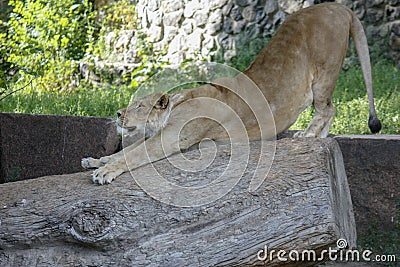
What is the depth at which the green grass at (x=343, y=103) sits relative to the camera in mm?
6066

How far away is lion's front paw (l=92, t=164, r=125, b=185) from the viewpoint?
3.41 metres

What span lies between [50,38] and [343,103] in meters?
5.53

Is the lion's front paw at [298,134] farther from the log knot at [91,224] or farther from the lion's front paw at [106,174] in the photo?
the log knot at [91,224]

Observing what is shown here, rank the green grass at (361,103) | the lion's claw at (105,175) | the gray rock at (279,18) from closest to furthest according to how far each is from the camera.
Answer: the lion's claw at (105,175) < the green grass at (361,103) < the gray rock at (279,18)

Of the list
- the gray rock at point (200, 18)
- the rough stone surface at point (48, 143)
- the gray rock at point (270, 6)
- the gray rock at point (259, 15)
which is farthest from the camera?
the gray rock at point (200, 18)

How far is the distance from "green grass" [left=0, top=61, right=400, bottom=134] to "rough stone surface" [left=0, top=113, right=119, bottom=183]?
1.11m

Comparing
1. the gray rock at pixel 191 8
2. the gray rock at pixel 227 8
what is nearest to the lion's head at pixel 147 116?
the gray rock at pixel 227 8

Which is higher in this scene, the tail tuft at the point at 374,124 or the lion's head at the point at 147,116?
the lion's head at the point at 147,116

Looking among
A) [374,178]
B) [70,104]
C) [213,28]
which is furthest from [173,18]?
[374,178]

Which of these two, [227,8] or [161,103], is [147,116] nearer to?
[161,103]

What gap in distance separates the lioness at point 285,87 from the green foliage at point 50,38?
5.79 meters

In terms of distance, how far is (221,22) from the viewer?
9750mm

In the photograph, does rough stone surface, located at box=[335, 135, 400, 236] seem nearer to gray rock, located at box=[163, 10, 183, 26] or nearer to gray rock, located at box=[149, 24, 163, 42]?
gray rock, located at box=[163, 10, 183, 26]

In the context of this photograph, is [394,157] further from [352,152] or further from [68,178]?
[68,178]
